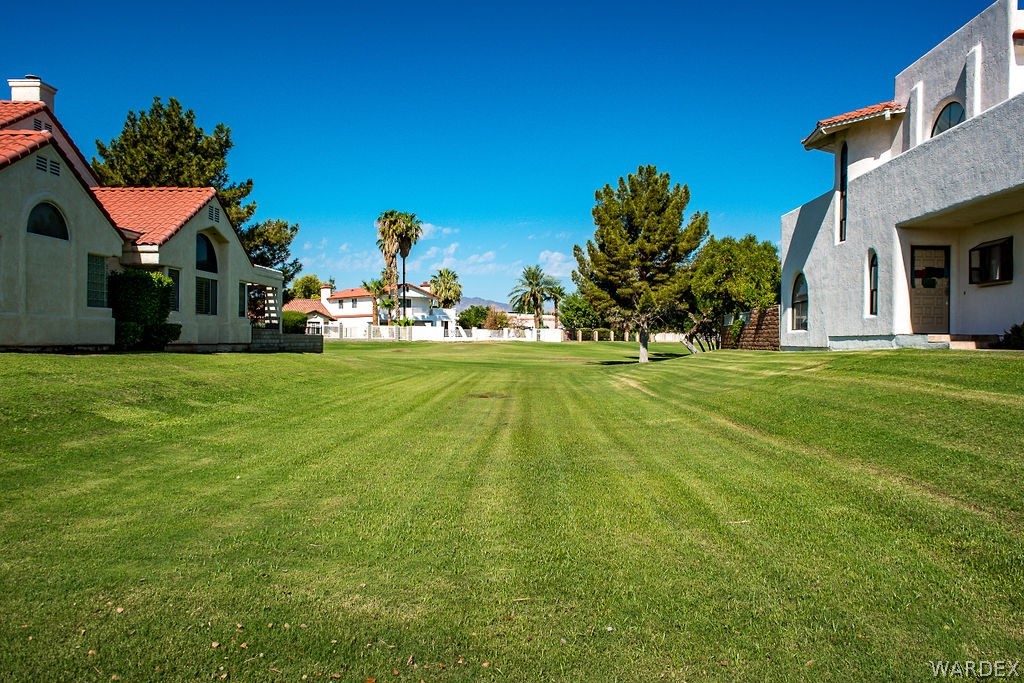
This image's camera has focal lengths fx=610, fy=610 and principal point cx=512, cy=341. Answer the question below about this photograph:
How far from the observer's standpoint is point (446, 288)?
99500mm

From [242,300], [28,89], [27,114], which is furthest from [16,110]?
[242,300]

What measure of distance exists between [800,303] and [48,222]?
78.6ft

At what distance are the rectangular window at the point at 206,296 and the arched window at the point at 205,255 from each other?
0.50m

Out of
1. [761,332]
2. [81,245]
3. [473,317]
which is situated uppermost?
[473,317]

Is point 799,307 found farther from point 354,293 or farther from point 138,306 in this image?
point 354,293

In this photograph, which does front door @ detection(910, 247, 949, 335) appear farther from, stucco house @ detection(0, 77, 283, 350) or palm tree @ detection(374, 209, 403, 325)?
palm tree @ detection(374, 209, 403, 325)

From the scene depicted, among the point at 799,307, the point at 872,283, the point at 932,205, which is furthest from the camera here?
the point at 799,307

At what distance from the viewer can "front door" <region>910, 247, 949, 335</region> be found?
1592 cm

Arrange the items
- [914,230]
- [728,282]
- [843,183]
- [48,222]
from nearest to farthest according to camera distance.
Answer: [48,222]
[914,230]
[843,183]
[728,282]

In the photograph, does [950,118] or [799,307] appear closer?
[950,118]

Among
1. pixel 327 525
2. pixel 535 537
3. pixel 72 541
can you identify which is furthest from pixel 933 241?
pixel 72 541

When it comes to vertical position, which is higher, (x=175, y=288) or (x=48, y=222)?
(x=48, y=222)

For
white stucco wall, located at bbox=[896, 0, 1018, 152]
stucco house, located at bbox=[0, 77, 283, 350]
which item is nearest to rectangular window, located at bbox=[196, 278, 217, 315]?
stucco house, located at bbox=[0, 77, 283, 350]

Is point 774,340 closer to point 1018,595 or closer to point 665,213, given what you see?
point 665,213
